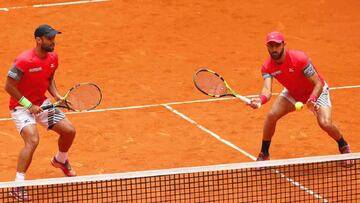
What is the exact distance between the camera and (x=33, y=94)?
580 inches

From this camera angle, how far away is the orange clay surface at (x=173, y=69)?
16.6 metres

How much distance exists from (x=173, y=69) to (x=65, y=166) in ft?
18.2

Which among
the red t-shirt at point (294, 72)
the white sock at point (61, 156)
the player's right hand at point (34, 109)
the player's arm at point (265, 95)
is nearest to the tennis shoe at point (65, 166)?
the white sock at point (61, 156)

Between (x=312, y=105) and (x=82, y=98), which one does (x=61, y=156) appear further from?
(x=312, y=105)

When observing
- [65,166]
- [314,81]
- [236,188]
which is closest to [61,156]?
[65,166]

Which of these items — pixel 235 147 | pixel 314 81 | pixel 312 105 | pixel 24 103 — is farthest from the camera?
pixel 235 147

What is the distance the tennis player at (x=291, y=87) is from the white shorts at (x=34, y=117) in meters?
2.74

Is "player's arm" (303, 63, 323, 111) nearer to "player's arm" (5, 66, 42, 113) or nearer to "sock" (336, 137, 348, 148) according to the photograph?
"sock" (336, 137, 348, 148)

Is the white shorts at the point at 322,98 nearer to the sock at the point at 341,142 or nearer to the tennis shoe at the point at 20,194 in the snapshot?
the sock at the point at 341,142

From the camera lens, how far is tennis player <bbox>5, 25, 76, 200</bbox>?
47.2ft

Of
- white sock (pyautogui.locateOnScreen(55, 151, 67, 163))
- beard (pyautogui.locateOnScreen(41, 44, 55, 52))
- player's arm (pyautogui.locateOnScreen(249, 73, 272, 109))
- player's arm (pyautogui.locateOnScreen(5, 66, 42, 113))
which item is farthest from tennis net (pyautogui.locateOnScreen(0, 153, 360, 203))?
beard (pyautogui.locateOnScreen(41, 44, 55, 52))

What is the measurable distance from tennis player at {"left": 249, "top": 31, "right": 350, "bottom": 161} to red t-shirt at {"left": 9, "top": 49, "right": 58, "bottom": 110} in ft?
9.31

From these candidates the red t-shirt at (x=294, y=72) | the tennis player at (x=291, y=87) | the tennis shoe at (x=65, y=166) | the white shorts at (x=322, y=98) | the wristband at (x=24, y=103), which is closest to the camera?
the wristband at (x=24, y=103)

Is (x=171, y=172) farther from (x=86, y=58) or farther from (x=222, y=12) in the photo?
(x=222, y=12)
